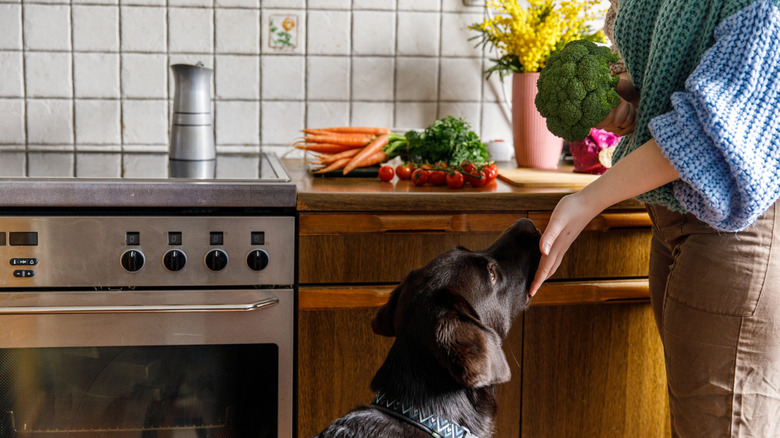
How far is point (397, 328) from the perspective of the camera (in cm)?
128

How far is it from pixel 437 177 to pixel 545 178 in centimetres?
34

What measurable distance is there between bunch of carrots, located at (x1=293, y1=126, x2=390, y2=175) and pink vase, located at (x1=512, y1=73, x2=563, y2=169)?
426mm

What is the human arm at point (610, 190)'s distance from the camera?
1.21 metres

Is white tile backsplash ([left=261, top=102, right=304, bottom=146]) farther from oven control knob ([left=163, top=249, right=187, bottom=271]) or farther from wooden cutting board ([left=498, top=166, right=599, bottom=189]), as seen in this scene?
oven control knob ([left=163, top=249, right=187, bottom=271])

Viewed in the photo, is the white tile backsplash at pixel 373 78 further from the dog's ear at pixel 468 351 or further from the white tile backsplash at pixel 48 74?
the dog's ear at pixel 468 351

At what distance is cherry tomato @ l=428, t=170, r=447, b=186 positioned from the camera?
188 cm

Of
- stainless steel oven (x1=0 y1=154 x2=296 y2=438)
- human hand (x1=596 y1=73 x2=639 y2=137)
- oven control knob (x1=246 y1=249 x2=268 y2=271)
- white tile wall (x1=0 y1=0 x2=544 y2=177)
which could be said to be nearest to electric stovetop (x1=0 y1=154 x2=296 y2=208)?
stainless steel oven (x1=0 y1=154 x2=296 y2=438)

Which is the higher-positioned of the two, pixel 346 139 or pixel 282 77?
pixel 282 77

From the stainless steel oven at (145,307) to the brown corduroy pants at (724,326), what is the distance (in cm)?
85

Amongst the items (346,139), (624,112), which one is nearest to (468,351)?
(624,112)

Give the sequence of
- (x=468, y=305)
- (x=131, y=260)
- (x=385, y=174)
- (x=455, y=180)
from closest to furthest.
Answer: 1. (x=468, y=305)
2. (x=131, y=260)
3. (x=455, y=180)
4. (x=385, y=174)

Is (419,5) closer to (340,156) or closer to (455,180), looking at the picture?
(340,156)

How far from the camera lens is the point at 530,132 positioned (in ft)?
7.41

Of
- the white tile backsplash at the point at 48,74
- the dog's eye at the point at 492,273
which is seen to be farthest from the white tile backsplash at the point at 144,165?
the dog's eye at the point at 492,273
